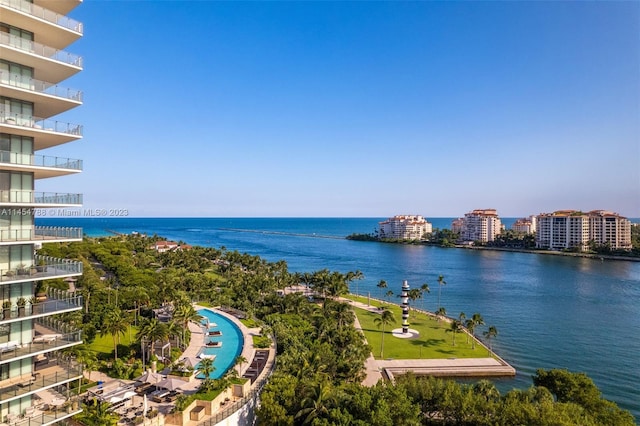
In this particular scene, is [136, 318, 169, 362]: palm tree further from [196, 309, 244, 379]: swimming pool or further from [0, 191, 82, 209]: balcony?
[0, 191, 82, 209]: balcony

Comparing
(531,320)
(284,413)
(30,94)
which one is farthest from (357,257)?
(30,94)

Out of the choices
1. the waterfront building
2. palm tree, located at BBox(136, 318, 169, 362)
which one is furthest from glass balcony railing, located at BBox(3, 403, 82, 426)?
palm tree, located at BBox(136, 318, 169, 362)

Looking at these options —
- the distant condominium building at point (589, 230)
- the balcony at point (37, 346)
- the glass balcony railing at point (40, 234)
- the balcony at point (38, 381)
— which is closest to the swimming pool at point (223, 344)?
the balcony at point (38, 381)

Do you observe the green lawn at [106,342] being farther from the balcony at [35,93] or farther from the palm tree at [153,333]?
the balcony at [35,93]

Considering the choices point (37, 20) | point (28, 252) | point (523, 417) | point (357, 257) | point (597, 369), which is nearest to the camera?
point (37, 20)

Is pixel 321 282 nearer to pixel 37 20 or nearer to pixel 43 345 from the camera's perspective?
pixel 43 345

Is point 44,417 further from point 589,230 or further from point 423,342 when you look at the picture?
point 589,230

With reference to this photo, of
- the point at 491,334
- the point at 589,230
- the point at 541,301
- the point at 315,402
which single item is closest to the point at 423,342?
the point at 491,334
